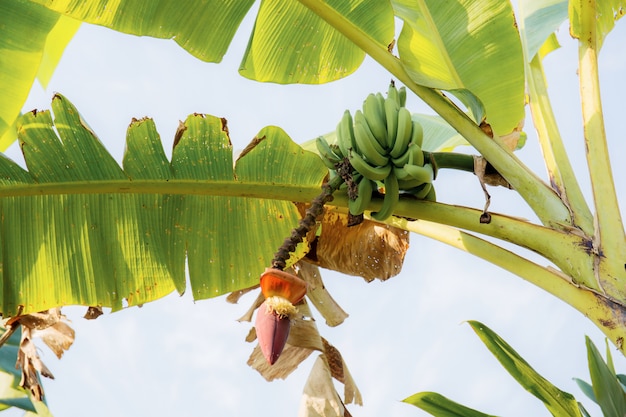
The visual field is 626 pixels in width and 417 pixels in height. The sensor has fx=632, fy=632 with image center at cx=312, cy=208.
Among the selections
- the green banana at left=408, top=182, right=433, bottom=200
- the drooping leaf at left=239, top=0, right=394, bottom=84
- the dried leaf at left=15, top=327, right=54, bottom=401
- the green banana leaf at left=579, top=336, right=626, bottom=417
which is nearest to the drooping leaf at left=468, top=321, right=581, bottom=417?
the green banana leaf at left=579, top=336, right=626, bottom=417

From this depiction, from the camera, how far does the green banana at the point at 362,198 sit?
59.6 inches

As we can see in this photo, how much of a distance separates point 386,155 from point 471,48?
1.60 ft

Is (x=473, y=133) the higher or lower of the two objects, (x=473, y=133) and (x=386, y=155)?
the higher

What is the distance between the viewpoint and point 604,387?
146cm

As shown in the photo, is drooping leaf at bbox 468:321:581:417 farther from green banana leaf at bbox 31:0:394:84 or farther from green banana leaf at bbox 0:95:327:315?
green banana leaf at bbox 31:0:394:84

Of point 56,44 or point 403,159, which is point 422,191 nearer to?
point 403,159

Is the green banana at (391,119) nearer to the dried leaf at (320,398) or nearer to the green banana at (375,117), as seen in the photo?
the green banana at (375,117)

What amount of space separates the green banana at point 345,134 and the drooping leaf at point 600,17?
0.73 metres

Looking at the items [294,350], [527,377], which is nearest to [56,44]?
[294,350]

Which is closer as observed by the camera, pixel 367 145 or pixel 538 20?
pixel 367 145

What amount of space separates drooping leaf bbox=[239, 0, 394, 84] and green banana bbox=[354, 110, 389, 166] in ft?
1.40

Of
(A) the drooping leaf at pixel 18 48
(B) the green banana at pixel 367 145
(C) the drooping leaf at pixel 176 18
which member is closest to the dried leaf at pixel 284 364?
(B) the green banana at pixel 367 145

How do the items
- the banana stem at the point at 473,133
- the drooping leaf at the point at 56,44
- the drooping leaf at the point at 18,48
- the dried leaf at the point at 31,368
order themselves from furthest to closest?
the drooping leaf at the point at 56,44
the drooping leaf at the point at 18,48
the dried leaf at the point at 31,368
the banana stem at the point at 473,133

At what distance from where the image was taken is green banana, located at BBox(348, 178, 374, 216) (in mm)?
1515
